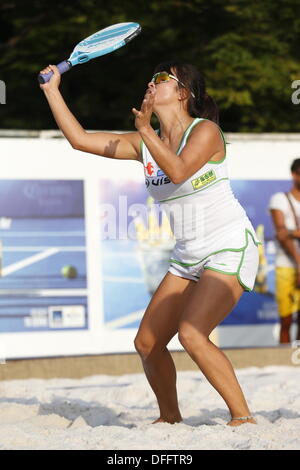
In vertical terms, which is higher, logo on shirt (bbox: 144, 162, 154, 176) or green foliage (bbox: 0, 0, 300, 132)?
green foliage (bbox: 0, 0, 300, 132)

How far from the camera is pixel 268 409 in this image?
638 centimetres

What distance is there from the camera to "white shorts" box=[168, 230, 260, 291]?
4969mm

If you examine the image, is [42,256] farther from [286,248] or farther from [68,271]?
[286,248]

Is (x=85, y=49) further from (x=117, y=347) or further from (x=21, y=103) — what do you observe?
(x=21, y=103)

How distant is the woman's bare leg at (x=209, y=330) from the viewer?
16.0ft

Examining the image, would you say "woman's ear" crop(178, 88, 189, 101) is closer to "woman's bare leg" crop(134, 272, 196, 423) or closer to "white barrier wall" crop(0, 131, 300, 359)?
"woman's bare leg" crop(134, 272, 196, 423)

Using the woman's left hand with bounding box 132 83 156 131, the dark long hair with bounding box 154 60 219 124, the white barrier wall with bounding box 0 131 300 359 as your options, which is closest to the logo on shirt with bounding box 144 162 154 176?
the dark long hair with bounding box 154 60 219 124

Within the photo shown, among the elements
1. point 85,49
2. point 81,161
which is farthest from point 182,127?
point 81,161

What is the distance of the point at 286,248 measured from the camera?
29.6ft

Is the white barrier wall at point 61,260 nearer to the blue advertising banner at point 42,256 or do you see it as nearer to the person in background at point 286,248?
the blue advertising banner at point 42,256

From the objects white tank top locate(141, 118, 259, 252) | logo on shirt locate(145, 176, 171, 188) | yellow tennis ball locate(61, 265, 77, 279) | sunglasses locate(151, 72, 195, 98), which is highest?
sunglasses locate(151, 72, 195, 98)

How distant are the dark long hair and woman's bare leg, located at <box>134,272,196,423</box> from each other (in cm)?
90

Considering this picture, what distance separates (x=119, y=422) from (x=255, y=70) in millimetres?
8755

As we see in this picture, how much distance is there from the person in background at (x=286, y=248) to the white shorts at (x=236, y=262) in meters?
3.95
